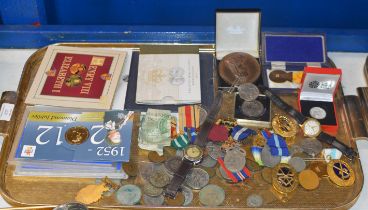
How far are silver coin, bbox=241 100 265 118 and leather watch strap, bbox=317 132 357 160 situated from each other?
0.20 m

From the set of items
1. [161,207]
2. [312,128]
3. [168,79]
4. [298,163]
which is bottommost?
[161,207]

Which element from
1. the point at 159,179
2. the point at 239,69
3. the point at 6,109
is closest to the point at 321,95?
the point at 239,69

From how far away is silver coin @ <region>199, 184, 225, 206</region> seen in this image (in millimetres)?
1386

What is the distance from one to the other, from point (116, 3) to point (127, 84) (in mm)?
462

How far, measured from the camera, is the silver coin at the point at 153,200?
1377mm

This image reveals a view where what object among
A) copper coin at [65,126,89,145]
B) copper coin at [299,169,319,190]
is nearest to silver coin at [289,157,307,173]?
copper coin at [299,169,319,190]

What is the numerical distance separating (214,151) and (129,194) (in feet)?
0.94

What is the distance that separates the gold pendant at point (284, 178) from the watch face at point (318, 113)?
0.21m

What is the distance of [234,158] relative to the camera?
1.46 metres

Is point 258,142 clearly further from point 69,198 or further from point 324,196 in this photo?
point 69,198

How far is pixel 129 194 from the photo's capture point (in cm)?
140

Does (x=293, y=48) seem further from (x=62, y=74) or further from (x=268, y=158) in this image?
(x=62, y=74)

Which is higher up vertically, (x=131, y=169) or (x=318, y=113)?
(x=318, y=113)

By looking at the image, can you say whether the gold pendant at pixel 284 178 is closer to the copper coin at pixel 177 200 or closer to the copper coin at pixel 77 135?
the copper coin at pixel 177 200
